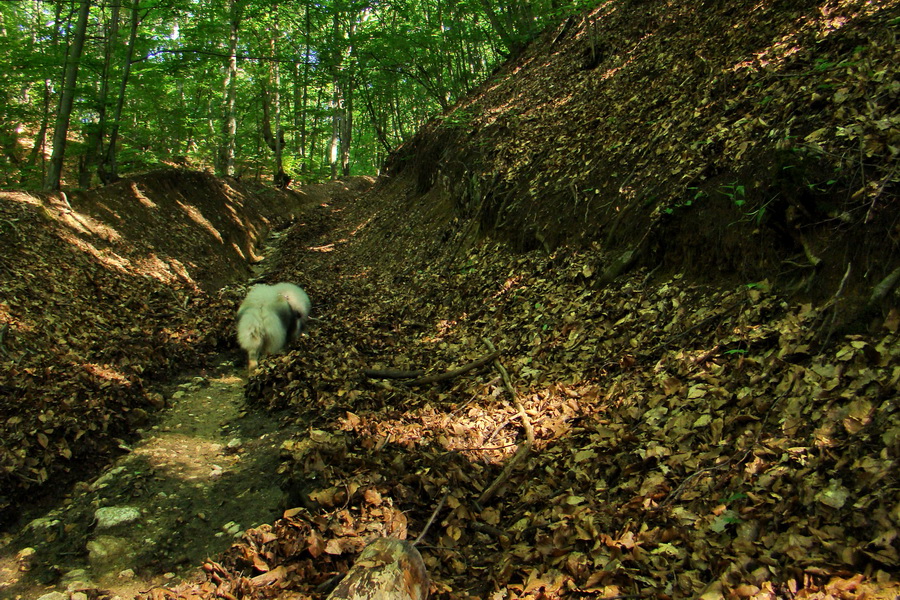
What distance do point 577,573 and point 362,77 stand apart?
15.5 m

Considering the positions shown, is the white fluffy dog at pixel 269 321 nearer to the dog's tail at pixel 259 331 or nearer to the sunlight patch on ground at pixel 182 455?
the dog's tail at pixel 259 331

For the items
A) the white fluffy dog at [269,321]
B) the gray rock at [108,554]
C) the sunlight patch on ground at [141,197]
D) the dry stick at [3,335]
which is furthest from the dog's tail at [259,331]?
the sunlight patch on ground at [141,197]

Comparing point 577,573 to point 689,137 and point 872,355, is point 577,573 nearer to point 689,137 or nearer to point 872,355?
point 872,355

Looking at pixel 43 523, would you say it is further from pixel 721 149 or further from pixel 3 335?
pixel 721 149

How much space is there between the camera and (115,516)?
391cm

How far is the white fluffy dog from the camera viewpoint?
7.02 m

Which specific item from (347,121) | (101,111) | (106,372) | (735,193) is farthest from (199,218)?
(347,121)

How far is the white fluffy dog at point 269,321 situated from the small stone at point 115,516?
290 cm

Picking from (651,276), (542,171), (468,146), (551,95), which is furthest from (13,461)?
(551,95)

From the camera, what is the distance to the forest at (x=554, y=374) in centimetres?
281

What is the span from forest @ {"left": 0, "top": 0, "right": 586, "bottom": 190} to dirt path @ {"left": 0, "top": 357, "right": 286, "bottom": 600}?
5.89 metres

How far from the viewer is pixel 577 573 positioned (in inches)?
110

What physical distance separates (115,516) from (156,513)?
11.7 inches

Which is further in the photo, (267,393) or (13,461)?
(267,393)
